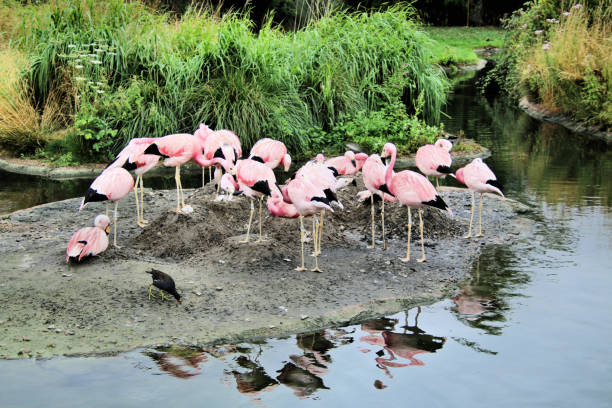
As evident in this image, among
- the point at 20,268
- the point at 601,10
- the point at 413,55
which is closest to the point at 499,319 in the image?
the point at 20,268

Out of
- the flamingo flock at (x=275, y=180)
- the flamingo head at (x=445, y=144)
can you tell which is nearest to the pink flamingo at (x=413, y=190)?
the flamingo flock at (x=275, y=180)

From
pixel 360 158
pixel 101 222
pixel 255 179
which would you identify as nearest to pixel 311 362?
pixel 255 179

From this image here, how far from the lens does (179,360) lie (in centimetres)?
429

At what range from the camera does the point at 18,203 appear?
820cm

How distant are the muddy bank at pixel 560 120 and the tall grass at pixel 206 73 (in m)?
3.07

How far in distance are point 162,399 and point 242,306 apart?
1222 mm

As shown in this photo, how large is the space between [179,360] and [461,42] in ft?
90.0

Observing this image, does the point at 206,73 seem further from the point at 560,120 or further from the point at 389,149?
the point at 560,120

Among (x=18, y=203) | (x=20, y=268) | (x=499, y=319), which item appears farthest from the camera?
(x=18, y=203)

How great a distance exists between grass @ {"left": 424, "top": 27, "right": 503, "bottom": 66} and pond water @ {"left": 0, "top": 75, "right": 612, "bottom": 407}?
18502mm

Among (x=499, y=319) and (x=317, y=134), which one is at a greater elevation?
(x=317, y=134)

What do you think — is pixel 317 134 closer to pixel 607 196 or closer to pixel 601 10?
pixel 607 196

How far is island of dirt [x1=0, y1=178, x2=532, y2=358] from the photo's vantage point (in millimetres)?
4648

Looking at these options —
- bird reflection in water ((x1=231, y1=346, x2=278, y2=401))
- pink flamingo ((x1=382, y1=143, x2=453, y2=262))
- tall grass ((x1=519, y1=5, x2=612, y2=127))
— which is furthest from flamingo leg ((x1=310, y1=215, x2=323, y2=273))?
tall grass ((x1=519, y1=5, x2=612, y2=127))
